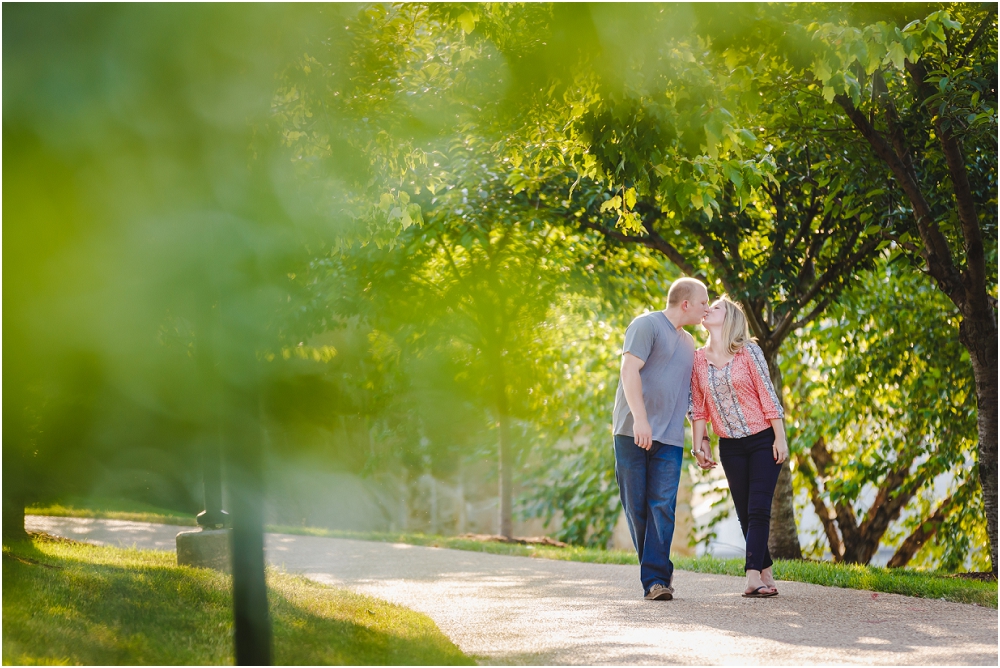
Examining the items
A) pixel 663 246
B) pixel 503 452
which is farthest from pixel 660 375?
pixel 503 452

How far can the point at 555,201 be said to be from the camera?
31.4ft

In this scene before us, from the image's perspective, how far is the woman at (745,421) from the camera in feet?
18.4

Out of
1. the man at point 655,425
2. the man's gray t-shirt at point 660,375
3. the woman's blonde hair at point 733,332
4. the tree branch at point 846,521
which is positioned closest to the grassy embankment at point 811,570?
the man at point 655,425

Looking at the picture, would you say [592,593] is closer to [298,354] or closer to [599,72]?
[599,72]

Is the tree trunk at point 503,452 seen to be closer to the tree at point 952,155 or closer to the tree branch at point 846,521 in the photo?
the tree branch at point 846,521

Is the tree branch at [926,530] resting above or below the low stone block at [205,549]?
below

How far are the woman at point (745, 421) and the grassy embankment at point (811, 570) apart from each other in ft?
3.13

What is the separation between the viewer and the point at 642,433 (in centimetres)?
537

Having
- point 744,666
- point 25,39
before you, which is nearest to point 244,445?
point 25,39

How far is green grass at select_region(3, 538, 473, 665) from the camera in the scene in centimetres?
385

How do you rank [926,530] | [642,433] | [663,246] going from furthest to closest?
[926,530] → [663,246] → [642,433]

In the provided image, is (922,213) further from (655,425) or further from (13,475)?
(13,475)

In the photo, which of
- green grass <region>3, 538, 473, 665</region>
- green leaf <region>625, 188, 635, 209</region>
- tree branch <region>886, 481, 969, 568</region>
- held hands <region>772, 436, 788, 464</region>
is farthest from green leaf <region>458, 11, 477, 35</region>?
tree branch <region>886, 481, 969, 568</region>

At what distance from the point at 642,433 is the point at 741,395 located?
0.75 metres
